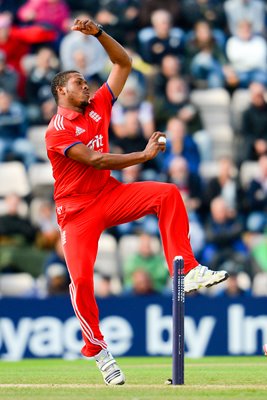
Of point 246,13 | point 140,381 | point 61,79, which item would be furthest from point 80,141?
point 246,13

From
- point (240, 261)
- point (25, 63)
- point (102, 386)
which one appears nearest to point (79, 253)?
point (102, 386)

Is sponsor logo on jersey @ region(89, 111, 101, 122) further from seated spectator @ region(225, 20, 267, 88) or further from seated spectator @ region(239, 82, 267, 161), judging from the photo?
seated spectator @ region(225, 20, 267, 88)

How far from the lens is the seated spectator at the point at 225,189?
16875mm

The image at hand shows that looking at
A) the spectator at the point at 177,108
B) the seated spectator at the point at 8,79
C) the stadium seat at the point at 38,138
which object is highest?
the seated spectator at the point at 8,79

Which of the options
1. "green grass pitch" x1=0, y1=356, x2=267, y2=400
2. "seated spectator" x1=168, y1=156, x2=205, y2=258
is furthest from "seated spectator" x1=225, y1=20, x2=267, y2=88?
"green grass pitch" x1=0, y1=356, x2=267, y2=400

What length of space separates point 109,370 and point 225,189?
760cm

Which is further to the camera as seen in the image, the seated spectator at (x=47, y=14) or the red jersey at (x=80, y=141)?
the seated spectator at (x=47, y=14)

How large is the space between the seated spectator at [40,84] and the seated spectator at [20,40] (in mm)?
363

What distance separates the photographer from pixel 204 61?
61.1 feet

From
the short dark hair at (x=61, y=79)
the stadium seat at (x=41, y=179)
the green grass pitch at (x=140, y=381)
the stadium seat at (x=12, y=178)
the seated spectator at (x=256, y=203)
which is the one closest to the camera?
the green grass pitch at (x=140, y=381)

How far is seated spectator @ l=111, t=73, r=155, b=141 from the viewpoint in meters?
17.2

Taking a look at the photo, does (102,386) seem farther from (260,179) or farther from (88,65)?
(88,65)

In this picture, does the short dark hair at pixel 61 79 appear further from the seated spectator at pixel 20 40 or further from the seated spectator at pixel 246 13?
the seated spectator at pixel 246 13

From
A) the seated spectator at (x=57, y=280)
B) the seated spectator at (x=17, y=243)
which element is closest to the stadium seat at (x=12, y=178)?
the seated spectator at (x=17, y=243)
